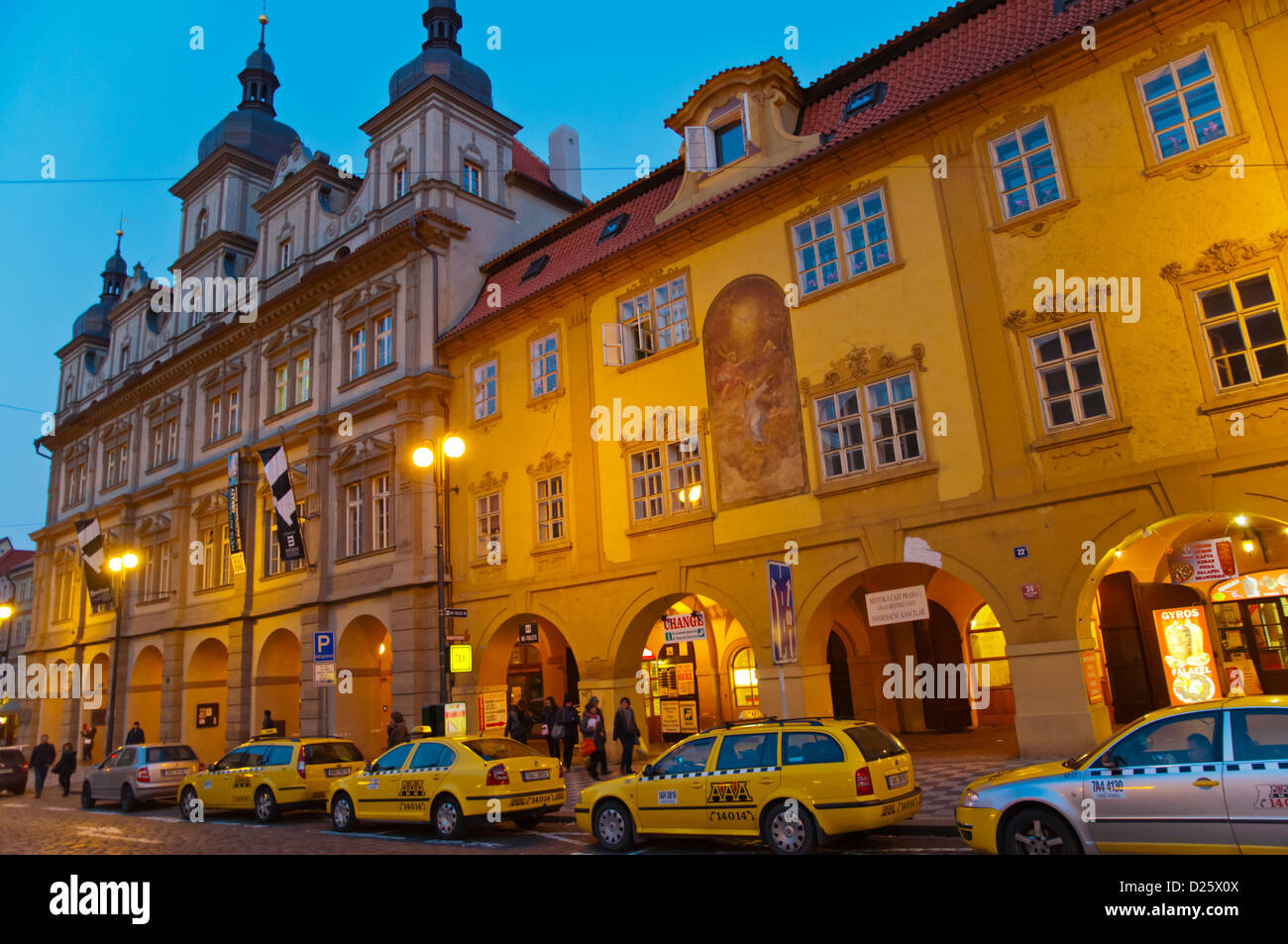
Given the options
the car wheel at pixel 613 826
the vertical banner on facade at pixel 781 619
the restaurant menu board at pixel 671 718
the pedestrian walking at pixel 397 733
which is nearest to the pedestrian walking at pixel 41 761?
the pedestrian walking at pixel 397 733

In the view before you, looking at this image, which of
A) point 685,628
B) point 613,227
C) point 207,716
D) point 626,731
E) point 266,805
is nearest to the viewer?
point 266,805

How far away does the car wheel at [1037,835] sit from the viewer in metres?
7.91

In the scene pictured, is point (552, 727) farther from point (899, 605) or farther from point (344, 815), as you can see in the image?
point (899, 605)

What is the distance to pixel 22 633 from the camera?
219 ft

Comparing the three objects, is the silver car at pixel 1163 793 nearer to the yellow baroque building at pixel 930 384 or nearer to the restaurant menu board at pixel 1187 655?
the yellow baroque building at pixel 930 384

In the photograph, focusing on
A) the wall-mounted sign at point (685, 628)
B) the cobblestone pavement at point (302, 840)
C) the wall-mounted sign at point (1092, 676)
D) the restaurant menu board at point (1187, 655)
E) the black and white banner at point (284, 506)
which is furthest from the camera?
the black and white banner at point (284, 506)

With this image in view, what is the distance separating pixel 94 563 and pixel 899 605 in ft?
109

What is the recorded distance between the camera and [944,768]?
15.8 meters

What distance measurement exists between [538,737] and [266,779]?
1262cm

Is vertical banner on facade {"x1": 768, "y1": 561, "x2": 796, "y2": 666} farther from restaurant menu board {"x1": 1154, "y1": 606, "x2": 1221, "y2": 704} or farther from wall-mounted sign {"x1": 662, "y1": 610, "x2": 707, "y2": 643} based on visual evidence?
restaurant menu board {"x1": 1154, "y1": 606, "x2": 1221, "y2": 704}

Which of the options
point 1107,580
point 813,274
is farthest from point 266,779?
point 1107,580

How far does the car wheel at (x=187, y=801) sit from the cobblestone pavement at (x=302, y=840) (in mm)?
190
